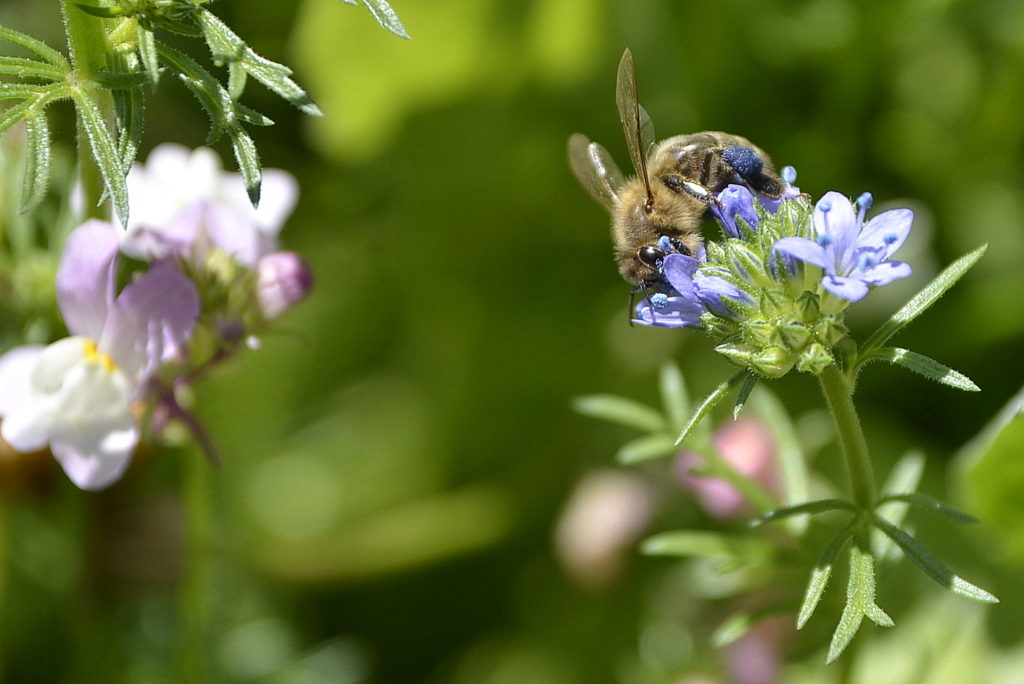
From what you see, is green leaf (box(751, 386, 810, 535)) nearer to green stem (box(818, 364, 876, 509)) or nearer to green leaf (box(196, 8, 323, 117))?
green stem (box(818, 364, 876, 509))

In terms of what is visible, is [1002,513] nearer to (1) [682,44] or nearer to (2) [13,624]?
(1) [682,44]

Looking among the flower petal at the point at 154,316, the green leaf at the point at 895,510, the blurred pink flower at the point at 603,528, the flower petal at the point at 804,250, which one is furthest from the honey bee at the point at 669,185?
A: the blurred pink flower at the point at 603,528

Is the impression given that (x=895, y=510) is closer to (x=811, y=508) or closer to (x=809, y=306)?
(x=811, y=508)

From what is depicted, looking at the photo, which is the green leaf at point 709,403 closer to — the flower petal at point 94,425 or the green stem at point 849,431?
the green stem at point 849,431

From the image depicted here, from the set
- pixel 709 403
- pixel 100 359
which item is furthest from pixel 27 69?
pixel 709 403

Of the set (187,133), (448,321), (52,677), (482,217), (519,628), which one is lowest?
(519,628)

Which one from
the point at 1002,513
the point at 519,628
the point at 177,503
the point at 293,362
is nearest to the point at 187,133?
the point at 293,362
